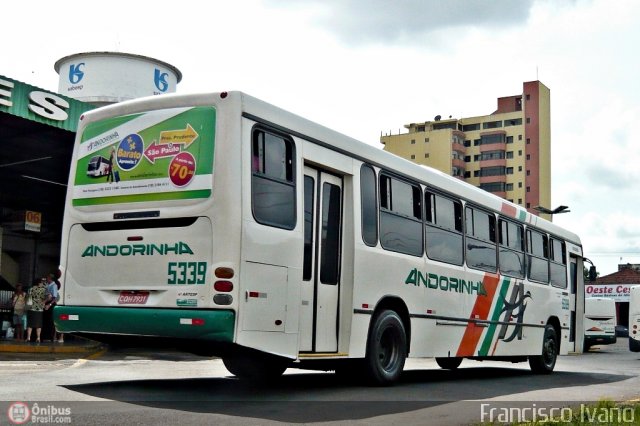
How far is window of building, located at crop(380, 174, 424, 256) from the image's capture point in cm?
1168

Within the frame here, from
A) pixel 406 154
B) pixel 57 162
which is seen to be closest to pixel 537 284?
pixel 57 162

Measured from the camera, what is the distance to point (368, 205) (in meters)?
11.3

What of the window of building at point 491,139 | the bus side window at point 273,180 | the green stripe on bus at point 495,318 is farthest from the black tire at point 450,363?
the window of building at point 491,139

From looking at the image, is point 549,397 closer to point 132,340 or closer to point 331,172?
point 331,172

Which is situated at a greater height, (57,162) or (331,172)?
(57,162)

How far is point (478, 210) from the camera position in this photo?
14.7m

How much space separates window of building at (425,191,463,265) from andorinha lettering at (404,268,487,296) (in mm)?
295

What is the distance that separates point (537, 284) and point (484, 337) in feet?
9.86

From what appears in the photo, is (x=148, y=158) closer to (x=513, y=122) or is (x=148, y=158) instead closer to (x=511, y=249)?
(x=511, y=249)

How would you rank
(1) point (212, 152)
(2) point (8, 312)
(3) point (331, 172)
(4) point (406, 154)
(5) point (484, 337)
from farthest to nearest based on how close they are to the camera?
1. (4) point (406, 154)
2. (2) point (8, 312)
3. (5) point (484, 337)
4. (3) point (331, 172)
5. (1) point (212, 152)

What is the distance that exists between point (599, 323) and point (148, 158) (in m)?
29.7

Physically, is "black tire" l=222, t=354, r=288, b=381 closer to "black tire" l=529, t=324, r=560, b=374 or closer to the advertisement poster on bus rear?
the advertisement poster on bus rear

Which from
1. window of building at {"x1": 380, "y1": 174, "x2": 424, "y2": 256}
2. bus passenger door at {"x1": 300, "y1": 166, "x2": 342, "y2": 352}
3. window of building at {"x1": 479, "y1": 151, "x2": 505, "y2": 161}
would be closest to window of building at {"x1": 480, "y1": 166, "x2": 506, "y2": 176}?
window of building at {"x1": 479, "y1": 151, "x2": 505, "y2": 161}

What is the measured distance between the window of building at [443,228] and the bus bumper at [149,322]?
16.1 feet
